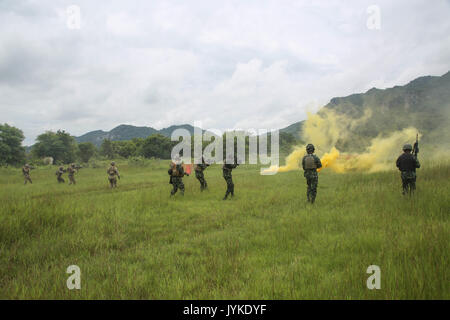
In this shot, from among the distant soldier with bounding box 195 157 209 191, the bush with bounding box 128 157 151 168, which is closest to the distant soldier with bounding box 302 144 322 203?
the distant soldier with bounding box 195 157 209 191

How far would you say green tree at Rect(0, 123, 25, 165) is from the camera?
49969 millimetres

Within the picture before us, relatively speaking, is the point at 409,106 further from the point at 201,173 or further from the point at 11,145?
the point at 11,145

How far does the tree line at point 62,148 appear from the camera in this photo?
5203cm

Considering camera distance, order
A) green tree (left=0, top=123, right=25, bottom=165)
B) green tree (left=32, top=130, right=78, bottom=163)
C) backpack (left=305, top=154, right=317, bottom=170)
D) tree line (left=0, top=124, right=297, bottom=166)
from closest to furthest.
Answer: backpack (left=305, top=154, right=317, bottom=170)
green tree (left=0, top=123, right=25, bottom=165)
tree line (left=0, top=124, right=297, bottom=166)
green tree (left=32, top=130, right=78, bottom=163)

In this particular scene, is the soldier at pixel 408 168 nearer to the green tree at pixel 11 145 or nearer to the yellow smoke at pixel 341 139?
the yellow smoke at pixel 341 139

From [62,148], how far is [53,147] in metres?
2.33

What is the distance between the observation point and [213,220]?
764cm

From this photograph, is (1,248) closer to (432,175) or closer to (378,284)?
(378,284)

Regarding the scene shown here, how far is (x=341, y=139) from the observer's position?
1012 inches

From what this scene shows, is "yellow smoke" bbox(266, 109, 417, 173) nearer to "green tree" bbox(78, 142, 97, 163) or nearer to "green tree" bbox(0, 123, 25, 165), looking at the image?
"green tree" bbox(0, 123, 25, 165)

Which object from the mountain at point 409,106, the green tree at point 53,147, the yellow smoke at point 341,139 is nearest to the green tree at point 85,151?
the green tree at point 53,147

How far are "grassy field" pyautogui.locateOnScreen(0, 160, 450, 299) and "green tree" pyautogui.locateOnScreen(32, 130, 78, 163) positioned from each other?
79988 millimetres

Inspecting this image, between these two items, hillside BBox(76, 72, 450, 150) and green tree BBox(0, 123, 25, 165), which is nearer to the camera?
green tree BBox(0, 123, 25, 165)
